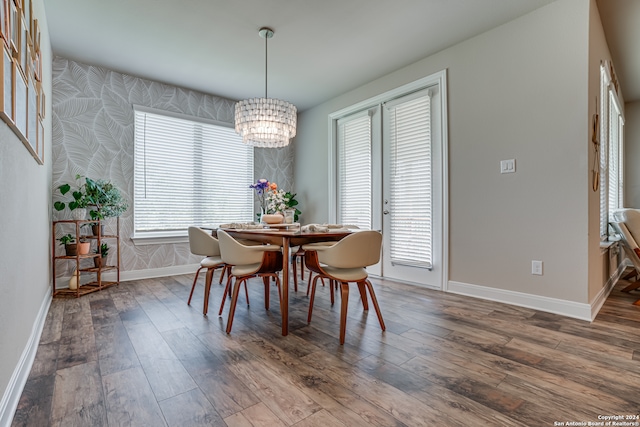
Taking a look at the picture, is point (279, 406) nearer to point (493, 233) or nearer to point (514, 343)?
point (514, 343)

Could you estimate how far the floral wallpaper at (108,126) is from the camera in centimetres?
354

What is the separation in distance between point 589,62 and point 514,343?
7.45ft

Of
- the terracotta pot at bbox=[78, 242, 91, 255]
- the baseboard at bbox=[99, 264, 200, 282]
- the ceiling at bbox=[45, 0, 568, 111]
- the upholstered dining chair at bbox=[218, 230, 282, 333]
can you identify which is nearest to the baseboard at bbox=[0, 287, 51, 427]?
the upholstered dining chair at bbox=[218, 230, 282, 333]

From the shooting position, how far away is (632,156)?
16.1ft

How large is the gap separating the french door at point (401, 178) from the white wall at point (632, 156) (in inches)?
151

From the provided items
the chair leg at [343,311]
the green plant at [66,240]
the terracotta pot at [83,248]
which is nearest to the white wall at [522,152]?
the chair leg at [343,311]

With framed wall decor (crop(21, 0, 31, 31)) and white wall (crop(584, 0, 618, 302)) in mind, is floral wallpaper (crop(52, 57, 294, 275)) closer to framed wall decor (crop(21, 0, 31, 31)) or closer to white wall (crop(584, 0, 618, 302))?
framed wall decor (crop(21, 0, 31, 31))

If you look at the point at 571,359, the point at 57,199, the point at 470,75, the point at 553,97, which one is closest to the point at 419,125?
the point at 470,75

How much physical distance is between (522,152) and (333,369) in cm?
248

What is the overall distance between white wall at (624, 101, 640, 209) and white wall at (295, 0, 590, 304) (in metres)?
3.64

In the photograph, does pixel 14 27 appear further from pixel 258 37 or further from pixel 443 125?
pixel 443 125

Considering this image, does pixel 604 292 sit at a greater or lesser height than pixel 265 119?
lesser

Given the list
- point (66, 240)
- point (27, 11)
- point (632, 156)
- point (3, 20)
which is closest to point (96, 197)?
point (66, 240)

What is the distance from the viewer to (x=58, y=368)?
1.72m
